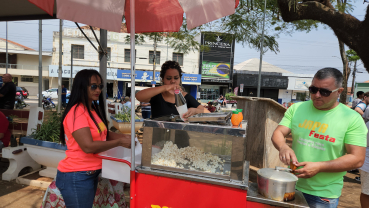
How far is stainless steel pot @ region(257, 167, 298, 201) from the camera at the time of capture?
139cm

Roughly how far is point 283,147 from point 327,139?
299 mm

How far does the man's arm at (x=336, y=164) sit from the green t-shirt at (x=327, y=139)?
72 mm

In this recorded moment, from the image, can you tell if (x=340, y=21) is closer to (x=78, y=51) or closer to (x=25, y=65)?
(x=78, y=51)

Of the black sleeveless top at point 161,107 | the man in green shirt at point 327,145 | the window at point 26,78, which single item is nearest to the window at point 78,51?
the window at point 26,78

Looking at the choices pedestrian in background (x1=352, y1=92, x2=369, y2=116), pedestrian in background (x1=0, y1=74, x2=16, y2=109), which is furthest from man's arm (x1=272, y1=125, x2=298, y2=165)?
pedestrian in background (x1=0, y1=74, x2=16, y2=109)

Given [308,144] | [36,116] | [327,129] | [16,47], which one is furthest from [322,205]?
[16,47]

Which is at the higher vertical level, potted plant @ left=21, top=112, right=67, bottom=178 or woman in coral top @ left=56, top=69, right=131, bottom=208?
woman in coral top @ left=56, top=69, right=131, bottom=208

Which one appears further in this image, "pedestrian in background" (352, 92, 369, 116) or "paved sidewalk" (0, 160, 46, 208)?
"pedestrian in background" (352, 92, 369, 116)

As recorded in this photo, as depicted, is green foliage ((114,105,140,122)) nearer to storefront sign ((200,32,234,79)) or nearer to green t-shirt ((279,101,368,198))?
green t-shirt ((279,101,368,198))

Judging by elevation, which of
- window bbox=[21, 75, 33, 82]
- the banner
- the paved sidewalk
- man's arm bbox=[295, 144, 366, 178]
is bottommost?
the paved sidewalk

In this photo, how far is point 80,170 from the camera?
179cm

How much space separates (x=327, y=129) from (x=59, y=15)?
228 cm

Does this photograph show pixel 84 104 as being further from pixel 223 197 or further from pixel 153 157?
pixel 223 197

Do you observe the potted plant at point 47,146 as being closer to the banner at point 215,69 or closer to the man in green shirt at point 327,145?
the man in green shirt at point 327,145
